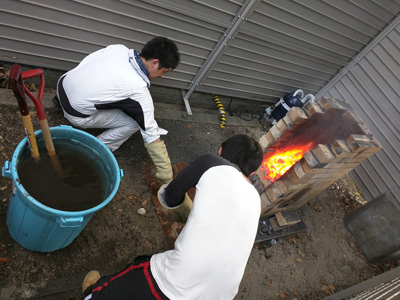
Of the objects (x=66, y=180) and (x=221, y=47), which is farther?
(x=221, y=47)

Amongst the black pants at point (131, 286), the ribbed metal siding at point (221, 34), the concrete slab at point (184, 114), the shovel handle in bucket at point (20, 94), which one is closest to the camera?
the shovel handle in bucket at point (20, 94)

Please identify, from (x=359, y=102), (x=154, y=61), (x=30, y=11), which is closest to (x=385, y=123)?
(x=359, y=102)

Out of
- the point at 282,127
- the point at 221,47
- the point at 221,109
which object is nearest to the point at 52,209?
the point at 282,127

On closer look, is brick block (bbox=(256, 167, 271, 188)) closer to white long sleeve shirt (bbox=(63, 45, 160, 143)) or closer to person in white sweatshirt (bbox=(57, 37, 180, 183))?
person in white sweatshirt (bbox=(57, 37, 180, 183))

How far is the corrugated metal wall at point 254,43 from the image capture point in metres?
3.86

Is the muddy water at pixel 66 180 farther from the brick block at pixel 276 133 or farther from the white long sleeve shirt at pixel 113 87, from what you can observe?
the brick block at pixel 276 133

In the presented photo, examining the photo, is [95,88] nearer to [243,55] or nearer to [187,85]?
[187,85]

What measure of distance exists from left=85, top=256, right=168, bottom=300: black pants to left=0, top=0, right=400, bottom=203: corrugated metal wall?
339 centimetres

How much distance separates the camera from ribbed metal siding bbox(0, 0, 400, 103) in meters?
3.81

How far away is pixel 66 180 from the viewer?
8.25 ft

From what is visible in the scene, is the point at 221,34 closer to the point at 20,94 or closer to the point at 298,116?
the point at 298,116

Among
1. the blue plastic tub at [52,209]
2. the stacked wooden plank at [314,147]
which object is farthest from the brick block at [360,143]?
the blue plastic tub at [52,209]

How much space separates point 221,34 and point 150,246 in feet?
11.7

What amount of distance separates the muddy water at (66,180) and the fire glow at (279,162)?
2549 mm
